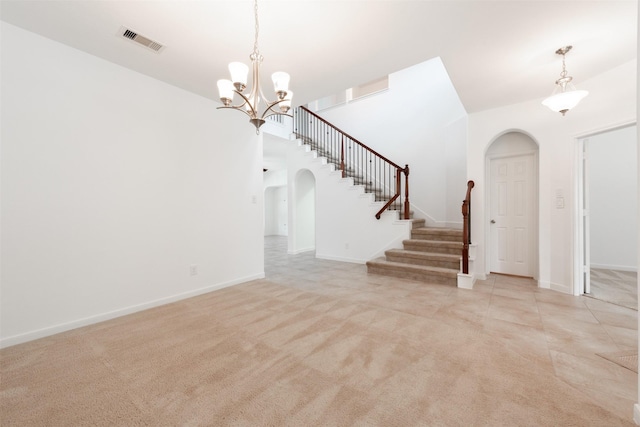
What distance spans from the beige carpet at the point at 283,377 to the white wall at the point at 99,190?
43 centimetres

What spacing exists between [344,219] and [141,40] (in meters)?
4.36

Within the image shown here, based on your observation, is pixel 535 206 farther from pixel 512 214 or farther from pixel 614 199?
pixel 614 199

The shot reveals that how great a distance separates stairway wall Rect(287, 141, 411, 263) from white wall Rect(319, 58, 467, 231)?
51.4 inches

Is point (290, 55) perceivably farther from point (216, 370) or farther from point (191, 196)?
point (216, 370)

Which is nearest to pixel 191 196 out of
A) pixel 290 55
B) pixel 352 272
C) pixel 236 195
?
pixel 236 195

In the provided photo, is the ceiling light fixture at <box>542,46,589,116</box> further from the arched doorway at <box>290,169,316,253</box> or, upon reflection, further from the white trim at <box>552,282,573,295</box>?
the arched doorway at <box>290,169,316,253</box>

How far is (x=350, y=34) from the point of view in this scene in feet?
7.54

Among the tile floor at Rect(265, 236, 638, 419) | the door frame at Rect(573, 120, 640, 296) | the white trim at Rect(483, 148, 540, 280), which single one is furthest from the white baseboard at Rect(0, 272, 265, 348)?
the door frame at Rect(573, 120, 640, 296)

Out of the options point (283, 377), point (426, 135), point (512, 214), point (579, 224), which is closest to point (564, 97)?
point (579, 224)

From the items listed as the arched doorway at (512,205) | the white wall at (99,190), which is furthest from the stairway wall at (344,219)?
the white wall at (99,190)

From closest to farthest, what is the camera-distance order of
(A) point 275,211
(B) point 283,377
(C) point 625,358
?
1. (B) point 283,377
2. (C) point 625,358
3. (A) point 275,211

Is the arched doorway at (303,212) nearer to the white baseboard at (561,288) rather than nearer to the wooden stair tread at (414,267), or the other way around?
the wooden stair tread at (414,267)

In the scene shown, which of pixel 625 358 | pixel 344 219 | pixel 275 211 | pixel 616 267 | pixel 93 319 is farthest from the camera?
pixel 275 211

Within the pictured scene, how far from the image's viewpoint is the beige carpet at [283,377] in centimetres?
138
